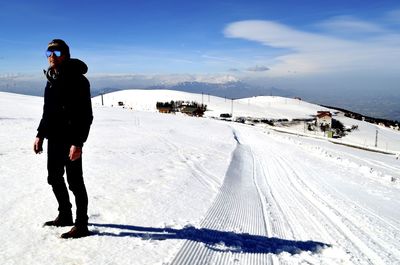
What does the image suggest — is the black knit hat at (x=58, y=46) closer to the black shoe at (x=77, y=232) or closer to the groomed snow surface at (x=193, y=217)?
the black shoe at (x=77, y=232)

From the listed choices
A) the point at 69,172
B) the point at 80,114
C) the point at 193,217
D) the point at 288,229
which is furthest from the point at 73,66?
the point at 288,229

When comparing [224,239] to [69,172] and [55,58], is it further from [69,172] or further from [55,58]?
[55,58]

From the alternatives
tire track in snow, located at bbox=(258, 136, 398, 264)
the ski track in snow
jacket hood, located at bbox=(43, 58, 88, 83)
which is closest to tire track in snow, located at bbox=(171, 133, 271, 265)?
the ski track in snow

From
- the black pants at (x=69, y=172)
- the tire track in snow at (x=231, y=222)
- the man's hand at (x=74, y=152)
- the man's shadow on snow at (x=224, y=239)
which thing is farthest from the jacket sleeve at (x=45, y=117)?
the tire track in snow at (x=231, y=222)

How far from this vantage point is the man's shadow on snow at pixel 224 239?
470 centimetres

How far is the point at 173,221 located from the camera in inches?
215

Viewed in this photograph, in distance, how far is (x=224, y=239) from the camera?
5004mm

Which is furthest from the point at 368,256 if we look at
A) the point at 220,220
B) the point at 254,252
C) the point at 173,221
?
the point at 173,221

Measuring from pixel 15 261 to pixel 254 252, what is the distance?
9.47ft

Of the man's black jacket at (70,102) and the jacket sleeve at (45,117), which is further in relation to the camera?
the jacket sleeve at (45,117)

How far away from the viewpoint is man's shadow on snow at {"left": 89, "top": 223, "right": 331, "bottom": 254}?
4.70 m

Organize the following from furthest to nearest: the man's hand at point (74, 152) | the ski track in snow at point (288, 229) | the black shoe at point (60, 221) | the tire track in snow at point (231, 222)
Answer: the black shoe at point (60, 221), the ski track in snow at point (288, 229), the tire track in snow at point (231, 222), the man's hand at point (74, 152)

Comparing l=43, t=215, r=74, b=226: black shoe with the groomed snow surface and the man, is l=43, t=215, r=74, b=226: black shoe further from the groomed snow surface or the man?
the man

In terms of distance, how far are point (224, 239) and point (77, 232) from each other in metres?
2.01
